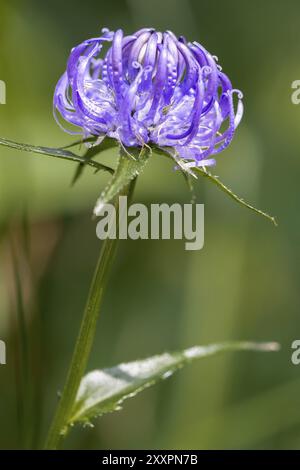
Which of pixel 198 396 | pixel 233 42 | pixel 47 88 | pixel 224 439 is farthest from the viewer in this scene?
pixel 233 42

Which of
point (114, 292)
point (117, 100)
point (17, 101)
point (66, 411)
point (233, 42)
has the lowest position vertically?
point (66, 411)

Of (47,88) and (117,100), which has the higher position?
(47,88)

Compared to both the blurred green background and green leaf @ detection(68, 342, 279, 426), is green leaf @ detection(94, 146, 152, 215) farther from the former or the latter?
the blurred green background

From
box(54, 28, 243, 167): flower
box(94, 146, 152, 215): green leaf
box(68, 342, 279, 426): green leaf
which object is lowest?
box(68, 342, 279, 426): green leaf

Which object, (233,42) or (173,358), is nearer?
(173,358)

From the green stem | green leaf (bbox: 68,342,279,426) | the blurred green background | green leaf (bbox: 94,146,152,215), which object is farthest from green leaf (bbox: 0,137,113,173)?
the blurred green background

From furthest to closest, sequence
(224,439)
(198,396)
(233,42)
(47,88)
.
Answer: (233,42), (47,88), (198,396), (224,439)

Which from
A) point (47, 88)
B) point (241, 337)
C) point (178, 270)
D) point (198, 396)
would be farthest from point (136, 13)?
point (198, 396)

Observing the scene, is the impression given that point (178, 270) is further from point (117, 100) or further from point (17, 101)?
point (117, 100)
